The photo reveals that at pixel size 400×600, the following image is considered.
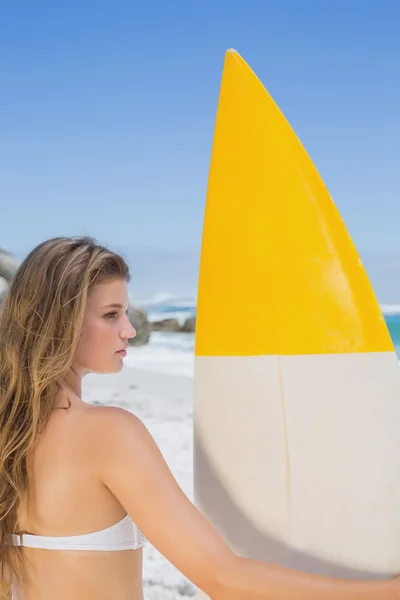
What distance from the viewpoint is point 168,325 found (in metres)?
17.3

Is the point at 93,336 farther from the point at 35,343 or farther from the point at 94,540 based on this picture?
the point at 94,540

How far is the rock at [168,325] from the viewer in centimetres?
1716

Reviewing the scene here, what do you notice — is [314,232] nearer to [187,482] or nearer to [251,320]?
[251,320]

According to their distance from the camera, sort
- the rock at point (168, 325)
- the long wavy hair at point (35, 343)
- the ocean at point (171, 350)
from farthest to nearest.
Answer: the rock at point (168, 325)
the ocean at point (171, 350)
the long wavy hair at point (35, 343)

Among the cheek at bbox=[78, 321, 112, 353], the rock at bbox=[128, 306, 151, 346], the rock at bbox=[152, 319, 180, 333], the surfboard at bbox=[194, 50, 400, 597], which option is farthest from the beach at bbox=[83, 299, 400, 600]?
the cheek at bbox=[78, 321, 112, 353]

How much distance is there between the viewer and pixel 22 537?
4.40ft

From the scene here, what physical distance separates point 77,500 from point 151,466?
18 cm

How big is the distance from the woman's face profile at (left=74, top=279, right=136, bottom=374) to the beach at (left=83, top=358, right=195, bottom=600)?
182 centimetres

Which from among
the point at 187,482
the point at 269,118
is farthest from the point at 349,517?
the point at 187,482

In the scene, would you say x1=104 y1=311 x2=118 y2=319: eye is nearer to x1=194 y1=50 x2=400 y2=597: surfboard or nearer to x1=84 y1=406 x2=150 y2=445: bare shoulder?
x1=84 y1=406 x2=150 y2=445: bare shoulder

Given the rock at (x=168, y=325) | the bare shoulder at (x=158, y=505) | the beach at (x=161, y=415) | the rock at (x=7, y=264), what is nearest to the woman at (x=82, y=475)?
the bare shoulder at (x=158, y=505)

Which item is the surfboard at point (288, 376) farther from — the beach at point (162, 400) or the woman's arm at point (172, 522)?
the beach at point (162, 400)

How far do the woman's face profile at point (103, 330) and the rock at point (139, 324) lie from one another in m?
11.3

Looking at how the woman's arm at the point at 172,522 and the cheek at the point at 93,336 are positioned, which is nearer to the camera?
the woman's arm at the point at 172,522
